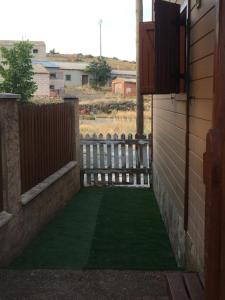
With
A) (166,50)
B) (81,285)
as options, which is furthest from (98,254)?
(166,50)

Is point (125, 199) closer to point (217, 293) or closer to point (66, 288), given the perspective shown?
point (66, 288)

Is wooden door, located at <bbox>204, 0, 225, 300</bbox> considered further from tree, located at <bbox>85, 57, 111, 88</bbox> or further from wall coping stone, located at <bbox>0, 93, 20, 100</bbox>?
tree, located at <bbox>85, 57, 111, 88</bbox>

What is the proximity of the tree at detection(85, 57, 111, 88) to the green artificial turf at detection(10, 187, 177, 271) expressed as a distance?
77.7m

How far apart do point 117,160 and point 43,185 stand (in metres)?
4.21

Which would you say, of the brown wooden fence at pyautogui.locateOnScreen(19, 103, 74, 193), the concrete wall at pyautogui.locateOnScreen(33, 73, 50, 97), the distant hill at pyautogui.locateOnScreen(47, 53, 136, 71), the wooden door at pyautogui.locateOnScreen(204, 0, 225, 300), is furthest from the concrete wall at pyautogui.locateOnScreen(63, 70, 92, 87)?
the wooden door at pyautogui.locateOnScreen(204, 0, 225, 300)

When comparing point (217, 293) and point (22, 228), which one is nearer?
point (217, 293)

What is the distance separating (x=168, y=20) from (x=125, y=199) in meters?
5.05

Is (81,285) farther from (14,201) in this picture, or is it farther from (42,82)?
(42,82)

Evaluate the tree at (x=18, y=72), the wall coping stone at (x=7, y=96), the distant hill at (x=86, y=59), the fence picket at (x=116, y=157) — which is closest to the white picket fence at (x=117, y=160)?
the fence picket at (x=116, y=157)

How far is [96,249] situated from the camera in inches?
238

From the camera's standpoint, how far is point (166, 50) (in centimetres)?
511

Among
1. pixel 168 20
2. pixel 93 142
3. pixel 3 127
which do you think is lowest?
pixel 93 142

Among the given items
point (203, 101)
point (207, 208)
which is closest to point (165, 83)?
point (203, 101)

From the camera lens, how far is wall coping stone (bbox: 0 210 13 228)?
5.05 meters
